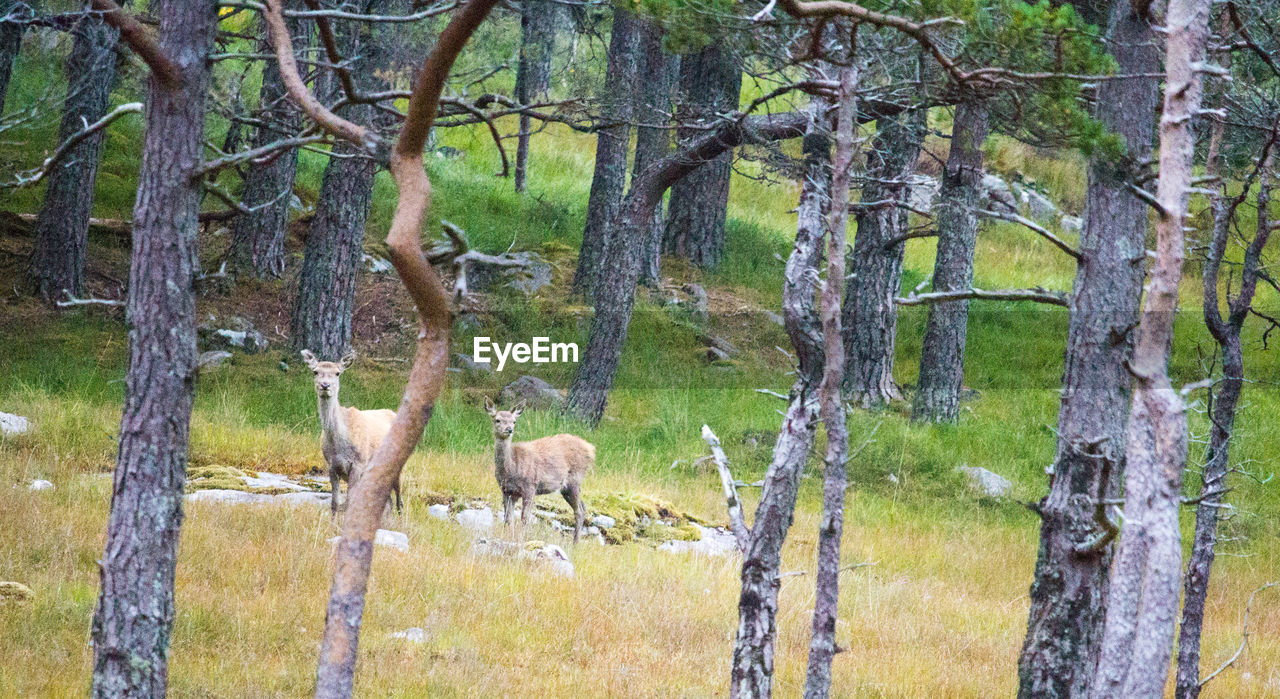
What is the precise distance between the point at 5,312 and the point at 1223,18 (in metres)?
14.8

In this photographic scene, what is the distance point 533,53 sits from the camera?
2038cm

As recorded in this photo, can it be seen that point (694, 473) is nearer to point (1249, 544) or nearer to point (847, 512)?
point (847, 512)

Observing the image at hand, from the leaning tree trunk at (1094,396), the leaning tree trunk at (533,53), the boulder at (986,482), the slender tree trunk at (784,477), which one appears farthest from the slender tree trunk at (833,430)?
the boulder at (986,482)

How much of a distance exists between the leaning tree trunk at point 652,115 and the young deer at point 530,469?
319 centimetres

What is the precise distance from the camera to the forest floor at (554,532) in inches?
291

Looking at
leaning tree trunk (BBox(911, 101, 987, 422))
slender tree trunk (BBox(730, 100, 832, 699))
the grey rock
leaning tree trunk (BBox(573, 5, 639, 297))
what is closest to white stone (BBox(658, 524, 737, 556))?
slender tree trunk (BBox(730, 100, 832, 699))

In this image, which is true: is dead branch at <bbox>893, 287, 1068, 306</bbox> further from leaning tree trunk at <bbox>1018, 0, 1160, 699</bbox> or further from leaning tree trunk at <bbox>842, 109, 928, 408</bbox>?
leaning tree trunk at <bbox>842, 109, 928, 408</bbox>

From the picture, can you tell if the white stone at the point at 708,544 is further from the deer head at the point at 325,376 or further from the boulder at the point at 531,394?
the boulder at the point at 531,394

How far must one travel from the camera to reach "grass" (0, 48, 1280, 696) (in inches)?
289

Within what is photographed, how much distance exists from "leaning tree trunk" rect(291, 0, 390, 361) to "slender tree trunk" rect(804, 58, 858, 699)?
31.7ft

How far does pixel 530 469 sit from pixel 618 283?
392 cm

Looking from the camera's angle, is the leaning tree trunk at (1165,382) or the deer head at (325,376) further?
the deer head at (325,376)

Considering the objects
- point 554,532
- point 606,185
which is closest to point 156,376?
point 554,532

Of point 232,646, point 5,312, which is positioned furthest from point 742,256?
point 232,646
